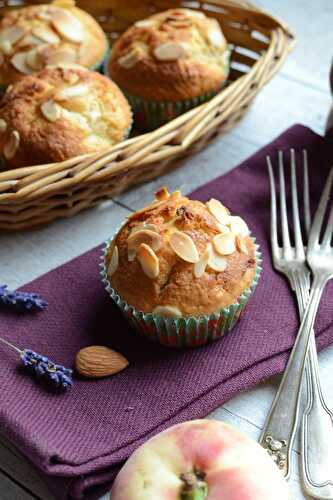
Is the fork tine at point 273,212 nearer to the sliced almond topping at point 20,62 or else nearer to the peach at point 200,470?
the peach at point 200,470

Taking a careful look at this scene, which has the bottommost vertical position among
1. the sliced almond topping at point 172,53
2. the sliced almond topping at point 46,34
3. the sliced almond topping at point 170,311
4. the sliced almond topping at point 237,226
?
the sliced almond topping at point 170,311

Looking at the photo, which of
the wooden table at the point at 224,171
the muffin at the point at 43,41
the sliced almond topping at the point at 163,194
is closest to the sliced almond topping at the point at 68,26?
the muffin at the point at 43,41

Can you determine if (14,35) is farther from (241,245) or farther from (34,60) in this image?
(241,245)

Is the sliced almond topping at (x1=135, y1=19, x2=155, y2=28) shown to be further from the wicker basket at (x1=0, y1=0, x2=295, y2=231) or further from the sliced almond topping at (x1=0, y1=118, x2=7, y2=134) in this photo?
the sliced almond topping at (x1=0, y1=118, x2=7, y2=134)

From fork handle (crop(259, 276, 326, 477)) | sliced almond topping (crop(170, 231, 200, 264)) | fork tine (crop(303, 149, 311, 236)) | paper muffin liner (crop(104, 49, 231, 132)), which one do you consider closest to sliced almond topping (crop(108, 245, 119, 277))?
sliced almond topping (crop(170, 231, 200, 264))

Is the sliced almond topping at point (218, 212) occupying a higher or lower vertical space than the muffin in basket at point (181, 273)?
higher

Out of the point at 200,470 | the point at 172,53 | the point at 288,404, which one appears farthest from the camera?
the point at 172,53

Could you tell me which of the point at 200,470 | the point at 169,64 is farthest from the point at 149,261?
the point at 169,64

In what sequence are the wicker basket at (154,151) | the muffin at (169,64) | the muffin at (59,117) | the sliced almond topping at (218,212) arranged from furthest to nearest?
the muffin at (169,64) < the muffin at (59,117) < the wicker basket at (154,151) < the sliced almond topping at (218,212)
